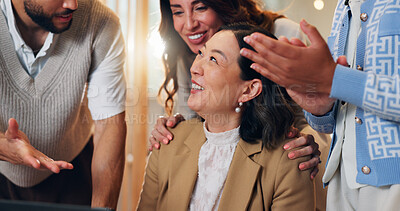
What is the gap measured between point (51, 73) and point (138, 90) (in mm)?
375

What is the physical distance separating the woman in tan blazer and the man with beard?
34cm

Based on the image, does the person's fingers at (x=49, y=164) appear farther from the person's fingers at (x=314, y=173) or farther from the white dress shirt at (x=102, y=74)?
the person's fingers at (x=314, y=173)

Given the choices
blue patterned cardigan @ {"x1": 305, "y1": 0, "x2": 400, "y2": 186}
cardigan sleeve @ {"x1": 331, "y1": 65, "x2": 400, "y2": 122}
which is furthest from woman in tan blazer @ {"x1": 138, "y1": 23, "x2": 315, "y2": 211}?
cardigan sleeve @ {"x1": 331, "y1": 65, "x2": 400, "y2": 122}

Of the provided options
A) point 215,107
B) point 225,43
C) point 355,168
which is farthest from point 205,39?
point 355,168

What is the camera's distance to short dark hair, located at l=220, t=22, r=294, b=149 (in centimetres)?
127

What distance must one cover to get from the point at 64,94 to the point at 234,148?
2.21ft

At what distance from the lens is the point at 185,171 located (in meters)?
1.34

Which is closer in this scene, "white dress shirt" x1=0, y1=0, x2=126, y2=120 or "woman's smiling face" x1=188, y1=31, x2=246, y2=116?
"woman's smiling face" x1=188, y1=31, x2=246, y2=116

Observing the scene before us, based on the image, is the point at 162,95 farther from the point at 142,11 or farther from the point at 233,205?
the point at 233,205

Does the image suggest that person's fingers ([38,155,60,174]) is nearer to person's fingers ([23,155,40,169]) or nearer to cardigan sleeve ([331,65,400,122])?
person's fingers ([23,155,40,169])

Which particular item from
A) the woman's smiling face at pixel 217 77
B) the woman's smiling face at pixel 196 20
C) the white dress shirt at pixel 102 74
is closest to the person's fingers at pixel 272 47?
the woman's smiling face at pixel 217 77

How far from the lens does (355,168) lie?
0.98 m

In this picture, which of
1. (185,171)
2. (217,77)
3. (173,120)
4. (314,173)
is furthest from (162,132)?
(314,173)

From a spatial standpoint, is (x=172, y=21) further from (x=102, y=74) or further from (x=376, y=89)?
(x=376, y=89)
